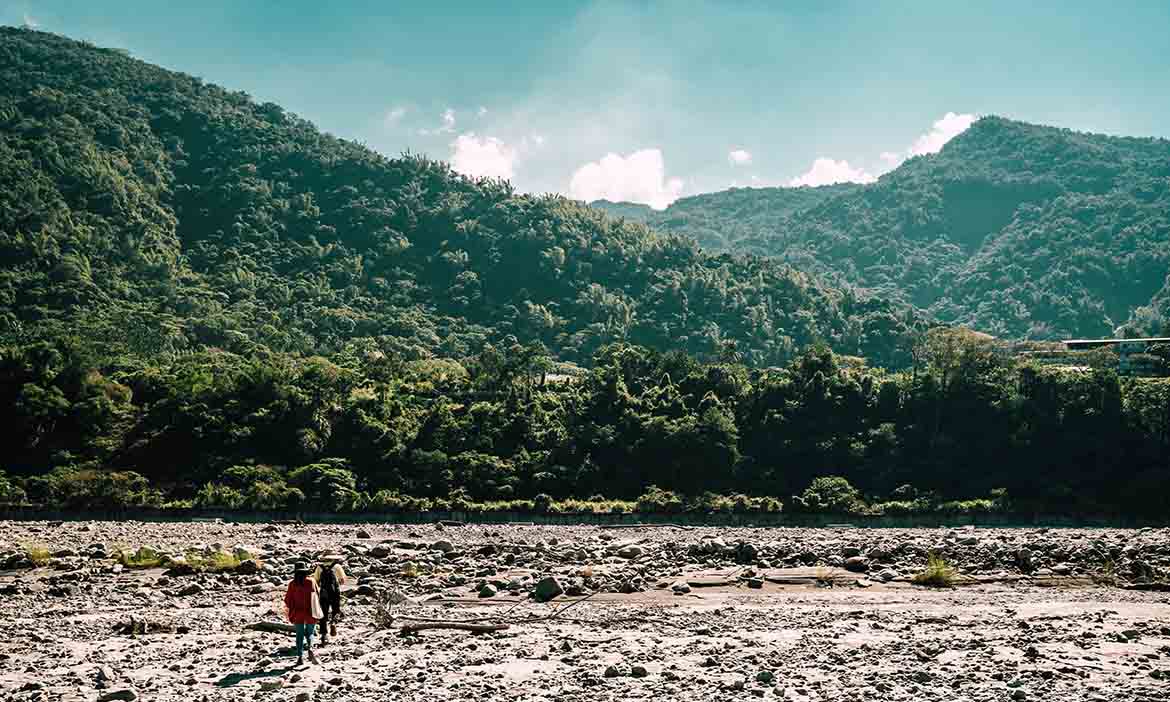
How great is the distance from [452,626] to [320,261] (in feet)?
438

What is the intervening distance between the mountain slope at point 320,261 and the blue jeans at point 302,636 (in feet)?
285

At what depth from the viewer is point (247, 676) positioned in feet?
58.2

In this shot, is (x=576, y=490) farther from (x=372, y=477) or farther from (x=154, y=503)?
(x=154, y=503)

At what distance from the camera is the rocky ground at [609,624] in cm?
1738

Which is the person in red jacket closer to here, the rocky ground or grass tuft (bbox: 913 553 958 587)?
the rocky ground

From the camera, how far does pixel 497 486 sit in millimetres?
65062

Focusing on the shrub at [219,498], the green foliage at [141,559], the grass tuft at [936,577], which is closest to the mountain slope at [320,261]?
the shrub at [219,498]

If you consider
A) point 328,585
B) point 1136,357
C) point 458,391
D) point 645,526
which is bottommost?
point 645,526

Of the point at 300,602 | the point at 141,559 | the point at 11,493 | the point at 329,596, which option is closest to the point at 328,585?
the point at 329,596

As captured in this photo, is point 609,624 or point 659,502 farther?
point 659,502

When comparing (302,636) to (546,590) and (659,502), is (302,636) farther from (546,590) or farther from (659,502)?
(659,502)

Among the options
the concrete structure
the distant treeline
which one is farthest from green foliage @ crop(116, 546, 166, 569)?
the concrete structure

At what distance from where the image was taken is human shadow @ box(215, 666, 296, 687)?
1736 centimetres

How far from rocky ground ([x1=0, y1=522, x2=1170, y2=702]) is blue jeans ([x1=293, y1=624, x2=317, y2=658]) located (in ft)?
1.60
